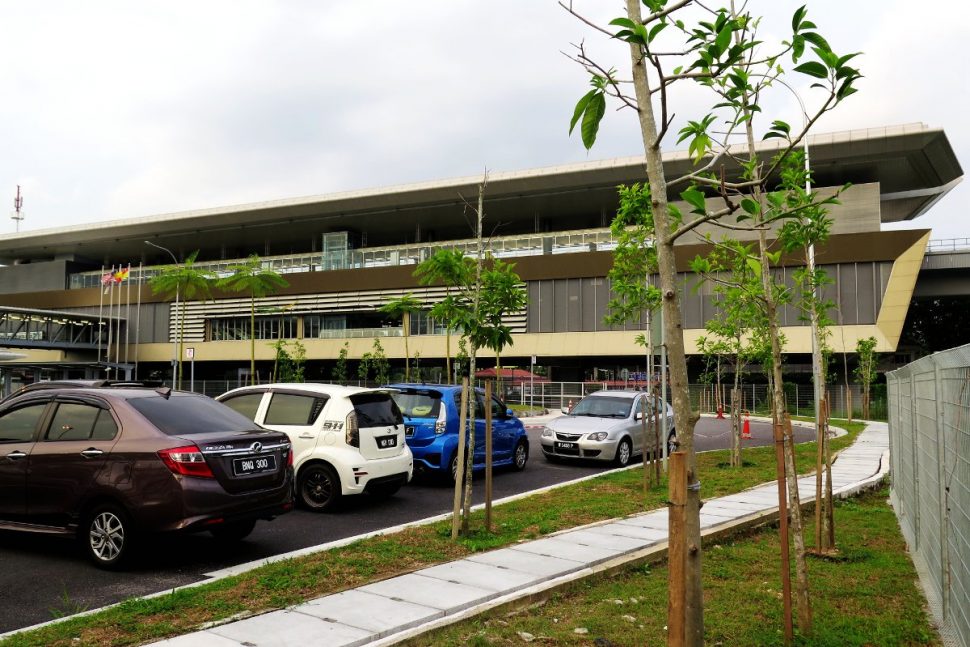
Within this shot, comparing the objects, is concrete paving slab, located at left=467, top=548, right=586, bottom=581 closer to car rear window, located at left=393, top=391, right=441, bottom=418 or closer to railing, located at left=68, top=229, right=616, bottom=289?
car rear window, located at left=393, top=391, right=441, bottom=418

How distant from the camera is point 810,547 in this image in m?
8.06

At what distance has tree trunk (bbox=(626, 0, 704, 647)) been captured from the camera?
3.91 m

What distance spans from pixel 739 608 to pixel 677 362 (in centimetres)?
300

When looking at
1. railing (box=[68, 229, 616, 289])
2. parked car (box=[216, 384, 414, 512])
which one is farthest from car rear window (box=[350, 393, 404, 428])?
railing (box=[68, 229, 616, 289])

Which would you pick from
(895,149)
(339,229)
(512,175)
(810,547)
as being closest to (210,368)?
(339,229)

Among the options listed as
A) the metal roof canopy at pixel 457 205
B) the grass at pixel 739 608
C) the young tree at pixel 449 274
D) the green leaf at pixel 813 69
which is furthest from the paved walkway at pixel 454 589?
the metal roof canopy at pixel 457 205

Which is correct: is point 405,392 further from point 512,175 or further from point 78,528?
point 512,175

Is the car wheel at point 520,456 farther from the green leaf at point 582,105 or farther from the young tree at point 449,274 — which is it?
the green leaf at point 582,105

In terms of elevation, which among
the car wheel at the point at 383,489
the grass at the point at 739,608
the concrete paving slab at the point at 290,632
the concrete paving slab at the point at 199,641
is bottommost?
the grass at the point at 739,608

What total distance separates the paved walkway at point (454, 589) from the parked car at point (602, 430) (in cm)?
617

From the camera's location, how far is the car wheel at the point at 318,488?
10.1 m

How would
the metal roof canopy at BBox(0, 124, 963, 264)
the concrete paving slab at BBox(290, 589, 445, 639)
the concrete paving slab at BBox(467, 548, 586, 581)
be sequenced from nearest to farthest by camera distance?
1. the concrete paving slab at BBox(290, 589, 445, 639)
2. the concrete paving slab at BBox(467, 548, 586, 581)
3. the metal roof canopy at BBox(0, 124, 963, 264)

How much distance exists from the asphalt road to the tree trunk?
4520mm

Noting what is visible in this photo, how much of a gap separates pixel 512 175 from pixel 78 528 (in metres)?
44.6
